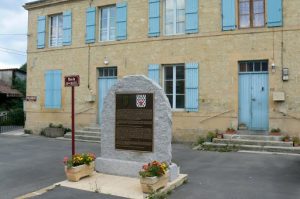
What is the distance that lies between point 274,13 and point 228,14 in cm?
164

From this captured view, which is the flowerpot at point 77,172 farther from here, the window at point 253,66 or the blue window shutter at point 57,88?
the blue window shutter at point 57,88

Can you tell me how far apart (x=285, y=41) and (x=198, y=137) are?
464 cm

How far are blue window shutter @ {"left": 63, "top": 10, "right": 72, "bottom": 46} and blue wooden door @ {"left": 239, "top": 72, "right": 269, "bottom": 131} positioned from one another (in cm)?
821

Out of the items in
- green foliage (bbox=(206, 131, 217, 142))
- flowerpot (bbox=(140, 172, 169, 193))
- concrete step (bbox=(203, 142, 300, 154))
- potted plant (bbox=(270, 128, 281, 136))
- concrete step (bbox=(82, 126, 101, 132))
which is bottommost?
flowerpot (bbox=(140, 172, 169, 193))

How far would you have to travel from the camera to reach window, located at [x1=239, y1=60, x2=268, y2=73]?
41.6 feet

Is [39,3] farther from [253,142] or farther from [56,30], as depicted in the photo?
[253,142]

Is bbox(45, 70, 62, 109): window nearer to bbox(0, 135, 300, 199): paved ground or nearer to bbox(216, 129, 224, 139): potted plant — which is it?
bbox(0, 135, 300, 199): paved ground

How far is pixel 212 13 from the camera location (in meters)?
13.3

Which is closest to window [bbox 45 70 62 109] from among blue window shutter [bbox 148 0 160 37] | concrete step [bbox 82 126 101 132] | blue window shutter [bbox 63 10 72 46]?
blue window shutter [bbox 63 10 72 46]

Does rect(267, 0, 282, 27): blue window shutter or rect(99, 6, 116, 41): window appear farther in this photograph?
rect(99, 6, 116, 41): window

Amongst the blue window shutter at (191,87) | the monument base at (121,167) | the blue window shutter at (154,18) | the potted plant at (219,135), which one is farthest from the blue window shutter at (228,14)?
the monument base at (121,167)

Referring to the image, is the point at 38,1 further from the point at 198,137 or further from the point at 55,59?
the point at 198,137

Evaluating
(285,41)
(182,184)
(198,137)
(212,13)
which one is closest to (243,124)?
(198,137)

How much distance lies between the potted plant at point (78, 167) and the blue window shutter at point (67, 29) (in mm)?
9785
